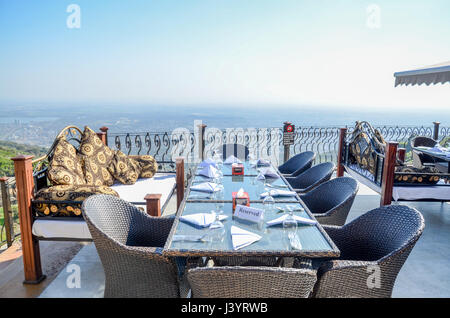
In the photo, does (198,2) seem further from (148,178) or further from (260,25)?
(148,178)

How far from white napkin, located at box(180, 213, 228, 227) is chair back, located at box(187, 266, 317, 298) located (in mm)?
545

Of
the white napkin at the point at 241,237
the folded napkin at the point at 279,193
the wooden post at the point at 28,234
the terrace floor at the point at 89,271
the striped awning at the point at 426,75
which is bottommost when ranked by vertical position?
the terrace floor at the point at 89,271

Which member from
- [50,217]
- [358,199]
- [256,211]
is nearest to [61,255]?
[50,217]

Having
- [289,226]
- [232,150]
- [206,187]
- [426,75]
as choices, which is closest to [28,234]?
[206,187]

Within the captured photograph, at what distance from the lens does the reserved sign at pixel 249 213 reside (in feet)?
6.77

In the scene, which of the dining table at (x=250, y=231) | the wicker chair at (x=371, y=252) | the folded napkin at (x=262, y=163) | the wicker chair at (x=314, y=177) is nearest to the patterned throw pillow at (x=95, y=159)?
the dining table at (x=250, y=231)

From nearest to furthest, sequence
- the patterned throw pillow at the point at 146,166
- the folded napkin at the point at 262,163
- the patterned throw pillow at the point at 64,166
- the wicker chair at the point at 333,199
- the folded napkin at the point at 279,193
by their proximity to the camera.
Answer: the wicker chair at the point at 333,199, the folded napkin at the point at 279,193, the patterned throw pillow at the point at 64,166, the folded napkin at the point at 262,163, the patterned throw pillow at the point at 146,166

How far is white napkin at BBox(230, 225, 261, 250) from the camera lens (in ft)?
5.57

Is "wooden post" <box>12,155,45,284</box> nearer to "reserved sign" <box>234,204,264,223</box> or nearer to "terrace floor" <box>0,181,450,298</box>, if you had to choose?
"terrace floor" <box>0,181,450,298</box>

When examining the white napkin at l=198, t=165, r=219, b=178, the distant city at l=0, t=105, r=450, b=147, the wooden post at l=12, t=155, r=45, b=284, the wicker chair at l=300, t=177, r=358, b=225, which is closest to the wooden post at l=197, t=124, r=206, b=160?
the distant city at l=0, t=105, r=450, b=147

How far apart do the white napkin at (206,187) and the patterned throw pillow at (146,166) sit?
1.91 metres

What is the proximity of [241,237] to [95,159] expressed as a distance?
2867 millimetres

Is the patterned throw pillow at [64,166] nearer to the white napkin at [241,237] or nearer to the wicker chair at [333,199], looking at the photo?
the white napkin at [241,237]

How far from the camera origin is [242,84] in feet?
62.7
